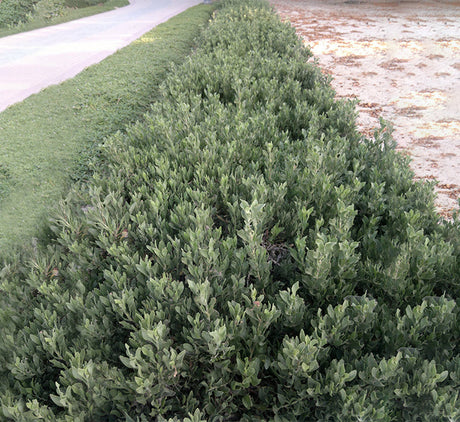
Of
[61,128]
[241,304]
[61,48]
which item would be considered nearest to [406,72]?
[61,128]

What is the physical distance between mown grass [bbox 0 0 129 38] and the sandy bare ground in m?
10.6

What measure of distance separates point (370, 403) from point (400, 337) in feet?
1.35

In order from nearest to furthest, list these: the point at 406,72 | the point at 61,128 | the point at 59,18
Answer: the point at 61,128 < the point at 406,72 < the point at 59,18

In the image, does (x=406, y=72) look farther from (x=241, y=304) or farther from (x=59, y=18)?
(x=59, y=18)

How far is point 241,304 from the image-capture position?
2.34 metres

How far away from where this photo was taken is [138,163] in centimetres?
371

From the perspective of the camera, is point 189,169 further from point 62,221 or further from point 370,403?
point 370,403

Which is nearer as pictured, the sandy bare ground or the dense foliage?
the dense foliage

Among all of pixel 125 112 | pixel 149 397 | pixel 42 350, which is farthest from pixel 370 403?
pixel 125 112

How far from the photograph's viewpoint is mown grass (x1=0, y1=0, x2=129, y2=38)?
1670cm

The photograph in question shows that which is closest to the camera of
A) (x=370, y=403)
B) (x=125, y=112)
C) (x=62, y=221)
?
(x=370, y=403)

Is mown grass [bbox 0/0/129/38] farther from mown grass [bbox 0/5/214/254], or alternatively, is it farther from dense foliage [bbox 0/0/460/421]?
dense foliage [bbox 0/0/460/421]

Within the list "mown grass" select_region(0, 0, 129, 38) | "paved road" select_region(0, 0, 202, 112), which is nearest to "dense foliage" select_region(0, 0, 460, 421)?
"paved road" select_region(0, 0, 202, 112)

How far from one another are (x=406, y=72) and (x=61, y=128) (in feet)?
27.8
